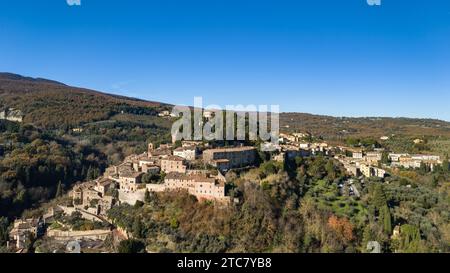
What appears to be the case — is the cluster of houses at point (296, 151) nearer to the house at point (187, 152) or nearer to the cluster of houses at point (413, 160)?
the house at point (187, 152)

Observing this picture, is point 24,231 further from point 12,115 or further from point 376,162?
point 12,115

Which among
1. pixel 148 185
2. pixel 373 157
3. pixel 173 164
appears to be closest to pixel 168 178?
pixel 148 185

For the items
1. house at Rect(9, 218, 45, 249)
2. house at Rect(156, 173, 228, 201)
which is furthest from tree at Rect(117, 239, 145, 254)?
house at Rect(9, 218, 45, 249)

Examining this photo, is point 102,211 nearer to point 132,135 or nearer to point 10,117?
point 132,135

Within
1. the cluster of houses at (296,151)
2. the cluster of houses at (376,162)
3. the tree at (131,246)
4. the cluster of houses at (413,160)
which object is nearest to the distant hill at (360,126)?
the cluster of houses at (413,160)
